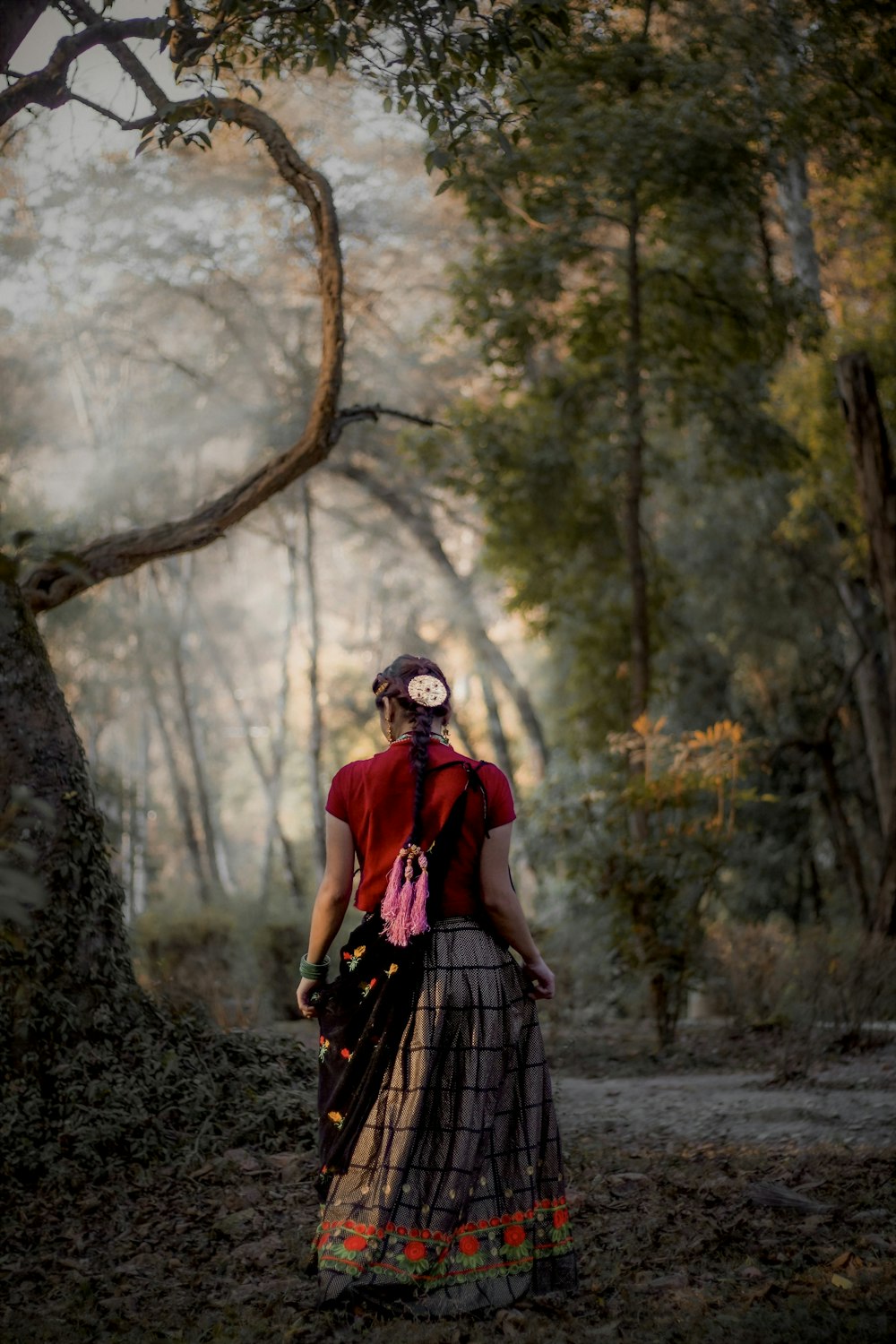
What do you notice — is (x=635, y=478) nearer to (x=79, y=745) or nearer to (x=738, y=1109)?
(x=738, y=1109)

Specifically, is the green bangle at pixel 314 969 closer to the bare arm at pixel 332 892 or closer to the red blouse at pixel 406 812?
the bare arm at pixel 332 892

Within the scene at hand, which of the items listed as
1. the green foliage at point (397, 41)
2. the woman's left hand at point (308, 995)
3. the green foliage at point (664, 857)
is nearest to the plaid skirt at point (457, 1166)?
the woman's left hand at point (308, 995)

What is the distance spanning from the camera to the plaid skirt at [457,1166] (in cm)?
334

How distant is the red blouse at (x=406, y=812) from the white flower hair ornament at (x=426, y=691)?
17 centimetres

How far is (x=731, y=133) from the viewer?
980 cm

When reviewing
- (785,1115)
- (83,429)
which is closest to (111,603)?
(83,429)

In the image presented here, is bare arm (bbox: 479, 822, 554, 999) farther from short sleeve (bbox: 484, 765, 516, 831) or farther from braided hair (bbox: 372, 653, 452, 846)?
braided hair (bbox: 372, 653, 452, 846)

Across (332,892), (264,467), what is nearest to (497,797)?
(332,892)

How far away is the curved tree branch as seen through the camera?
565 centimetres

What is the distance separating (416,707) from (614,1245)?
1.92m

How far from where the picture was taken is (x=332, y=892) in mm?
3582

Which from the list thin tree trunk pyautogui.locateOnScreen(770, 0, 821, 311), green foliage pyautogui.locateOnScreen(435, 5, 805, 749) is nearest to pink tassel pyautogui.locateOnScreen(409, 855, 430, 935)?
green foliage pyautogui.locateOnScreen(435, 5, 805, 749)

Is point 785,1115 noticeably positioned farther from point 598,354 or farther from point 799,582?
point 799,582

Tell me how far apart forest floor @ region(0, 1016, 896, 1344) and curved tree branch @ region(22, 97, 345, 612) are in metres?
2.69
